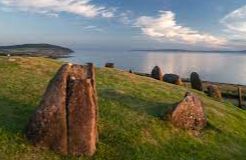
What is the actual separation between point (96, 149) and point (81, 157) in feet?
4.06

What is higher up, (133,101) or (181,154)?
(133,101)

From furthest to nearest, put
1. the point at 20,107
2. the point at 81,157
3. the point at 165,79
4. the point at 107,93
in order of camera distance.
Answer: the point at 165,79
the point at 107,93
the point at 20,107
the point at 81,157

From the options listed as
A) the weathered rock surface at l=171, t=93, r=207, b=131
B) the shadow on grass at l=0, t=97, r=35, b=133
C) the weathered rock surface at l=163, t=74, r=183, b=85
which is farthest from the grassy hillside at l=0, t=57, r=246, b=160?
the weathered rock surface at l=163, t=74, r=183, b=85

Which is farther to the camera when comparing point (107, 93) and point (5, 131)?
point (107, 93)

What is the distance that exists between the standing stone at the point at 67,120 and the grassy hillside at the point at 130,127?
67 cm

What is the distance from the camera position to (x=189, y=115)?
2858cm

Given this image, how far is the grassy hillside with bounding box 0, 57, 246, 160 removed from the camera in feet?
74.6

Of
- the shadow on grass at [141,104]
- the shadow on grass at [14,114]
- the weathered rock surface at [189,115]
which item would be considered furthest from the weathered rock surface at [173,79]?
the shadow on grass at [14,114]

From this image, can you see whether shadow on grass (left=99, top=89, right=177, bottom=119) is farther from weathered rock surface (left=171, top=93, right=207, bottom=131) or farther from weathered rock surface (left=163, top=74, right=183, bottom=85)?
weathered rock surface (left=163, top=74, right=183, bottom=85)

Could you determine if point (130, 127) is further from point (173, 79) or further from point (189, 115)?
point (173, 79)

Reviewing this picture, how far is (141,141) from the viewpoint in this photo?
81.0 ft

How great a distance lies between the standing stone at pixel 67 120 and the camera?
862 inches

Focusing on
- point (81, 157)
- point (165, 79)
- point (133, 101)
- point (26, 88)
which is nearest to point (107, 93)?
point (133, 101)

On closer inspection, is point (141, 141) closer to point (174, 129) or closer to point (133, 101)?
point (174, 129)
